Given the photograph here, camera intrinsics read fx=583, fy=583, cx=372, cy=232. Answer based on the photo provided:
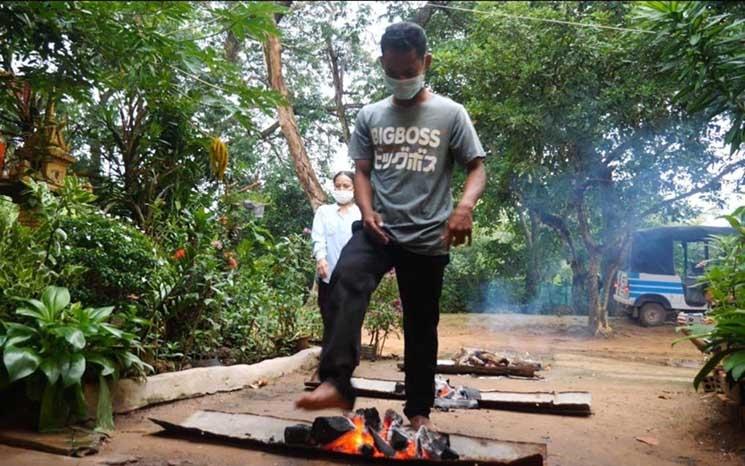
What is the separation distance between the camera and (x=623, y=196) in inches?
486

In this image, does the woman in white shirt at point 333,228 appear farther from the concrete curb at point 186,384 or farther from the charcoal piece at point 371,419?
the charcoal piece at point 371,419

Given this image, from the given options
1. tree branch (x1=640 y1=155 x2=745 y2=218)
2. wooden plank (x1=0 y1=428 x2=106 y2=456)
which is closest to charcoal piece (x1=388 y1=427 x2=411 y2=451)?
wooden plank (x1=0 y1=428 x2=106 y2=456)

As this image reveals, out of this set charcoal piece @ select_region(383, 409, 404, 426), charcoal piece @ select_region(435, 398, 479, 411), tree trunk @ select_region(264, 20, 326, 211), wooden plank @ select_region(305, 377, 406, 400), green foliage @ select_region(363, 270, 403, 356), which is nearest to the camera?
charcoal piece @ select_region(383, 409, 404, 426)

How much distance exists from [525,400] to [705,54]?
94.6 inches

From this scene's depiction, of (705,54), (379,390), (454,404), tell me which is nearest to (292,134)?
(379,390)

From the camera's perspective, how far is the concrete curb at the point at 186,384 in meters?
3.22

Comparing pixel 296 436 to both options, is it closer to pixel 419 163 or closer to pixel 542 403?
pixel 419 163

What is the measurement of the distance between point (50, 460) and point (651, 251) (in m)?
15.4

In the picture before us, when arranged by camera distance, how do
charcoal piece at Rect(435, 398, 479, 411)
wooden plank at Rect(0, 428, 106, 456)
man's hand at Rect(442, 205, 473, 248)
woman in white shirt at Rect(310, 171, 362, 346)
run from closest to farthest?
wooden plank at Rect(0, 428, 106, 456) → man's hand at Rect(442, 205, 473, 248) → charcoal piece at Rect(435, 398, 479, 411) → woman in white shirt at Rect(310, 171, 362, 346)

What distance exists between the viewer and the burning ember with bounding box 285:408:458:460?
7.88 ft

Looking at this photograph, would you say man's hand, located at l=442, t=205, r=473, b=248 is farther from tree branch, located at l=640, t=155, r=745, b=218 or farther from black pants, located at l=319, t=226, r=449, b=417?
tree branch, located at l=640, t=155, r=745, b=218

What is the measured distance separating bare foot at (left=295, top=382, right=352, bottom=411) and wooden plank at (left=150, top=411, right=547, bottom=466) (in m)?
0.30

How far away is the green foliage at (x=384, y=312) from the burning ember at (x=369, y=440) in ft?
14.6

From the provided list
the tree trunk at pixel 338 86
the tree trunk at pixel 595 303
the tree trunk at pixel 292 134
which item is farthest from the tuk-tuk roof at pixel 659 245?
the tree trunk at pixel 292 134
